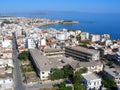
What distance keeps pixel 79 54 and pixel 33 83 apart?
27.4 ft

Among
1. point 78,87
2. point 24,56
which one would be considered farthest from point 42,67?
point 24,56

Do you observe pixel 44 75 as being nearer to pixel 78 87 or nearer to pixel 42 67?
pixel 42 67

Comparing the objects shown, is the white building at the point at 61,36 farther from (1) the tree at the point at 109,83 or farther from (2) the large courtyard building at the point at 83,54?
(1) the tree at the point at 109,83

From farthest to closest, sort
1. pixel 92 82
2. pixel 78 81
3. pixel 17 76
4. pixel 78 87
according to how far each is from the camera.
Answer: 1. pixel 17 76
2. pixel 78 81
3. pixel 92 82
4. pixel 78 87

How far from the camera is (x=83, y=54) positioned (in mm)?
23719

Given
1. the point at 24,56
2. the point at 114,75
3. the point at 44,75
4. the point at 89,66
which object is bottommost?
the point at 44,75

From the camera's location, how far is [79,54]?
24.4 m

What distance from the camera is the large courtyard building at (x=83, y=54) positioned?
22875 millimetres

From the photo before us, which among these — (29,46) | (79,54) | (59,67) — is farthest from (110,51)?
(29,46)

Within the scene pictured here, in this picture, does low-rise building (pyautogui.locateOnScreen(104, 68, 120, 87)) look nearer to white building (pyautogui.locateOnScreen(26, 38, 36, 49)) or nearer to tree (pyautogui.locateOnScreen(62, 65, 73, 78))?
tree (pyautogui.locateOnScreen(62, 65, 73, 78))

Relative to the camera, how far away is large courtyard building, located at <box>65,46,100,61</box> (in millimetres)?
22875

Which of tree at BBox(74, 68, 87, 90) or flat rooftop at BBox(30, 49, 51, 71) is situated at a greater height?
flat rooftop at BBox(30, 49, 51, 71)

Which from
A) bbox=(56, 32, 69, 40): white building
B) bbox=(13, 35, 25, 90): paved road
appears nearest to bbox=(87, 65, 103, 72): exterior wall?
bbox=(13, 35, 25, 90): paved road

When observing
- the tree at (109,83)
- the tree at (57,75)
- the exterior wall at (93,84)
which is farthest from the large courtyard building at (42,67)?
the tree at (109,83)
